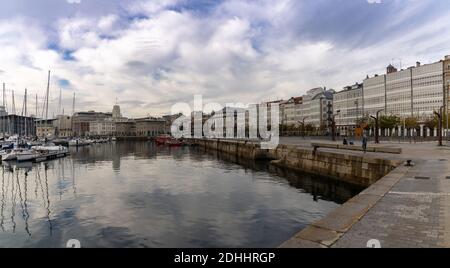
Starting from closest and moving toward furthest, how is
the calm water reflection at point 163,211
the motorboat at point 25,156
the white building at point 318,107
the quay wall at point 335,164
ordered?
the calm water reflection at point 163,211 < the quay wall at point 335,164 < the motorboat at point 25,156 < the white building at point 318,107

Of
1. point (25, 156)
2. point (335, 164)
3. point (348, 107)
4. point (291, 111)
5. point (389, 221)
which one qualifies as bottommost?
point (25, 156)

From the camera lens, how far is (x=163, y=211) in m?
18.8

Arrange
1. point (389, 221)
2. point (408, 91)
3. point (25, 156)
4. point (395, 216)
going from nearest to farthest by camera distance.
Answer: point (389, 221)
point (395, 216)
point (25, 156)
point (408, 91)

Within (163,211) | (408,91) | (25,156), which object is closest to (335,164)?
(163,211)

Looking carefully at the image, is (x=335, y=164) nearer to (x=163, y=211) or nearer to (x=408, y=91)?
(x=163, y=211)

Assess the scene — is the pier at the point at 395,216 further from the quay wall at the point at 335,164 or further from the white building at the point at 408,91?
the white building at the point at 408,91

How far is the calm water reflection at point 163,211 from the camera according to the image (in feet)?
46.8

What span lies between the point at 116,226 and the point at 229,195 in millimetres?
9582

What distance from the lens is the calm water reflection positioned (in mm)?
14250

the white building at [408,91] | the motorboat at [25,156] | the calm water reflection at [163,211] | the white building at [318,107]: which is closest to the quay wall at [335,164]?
the calm water reflection at [163,211]

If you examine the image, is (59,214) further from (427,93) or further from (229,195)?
(427,93)

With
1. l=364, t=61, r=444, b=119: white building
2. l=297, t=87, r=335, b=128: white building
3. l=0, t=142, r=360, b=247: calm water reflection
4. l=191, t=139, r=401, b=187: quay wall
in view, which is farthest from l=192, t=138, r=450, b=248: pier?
l=297, t=87, r=335, b=128: white building
